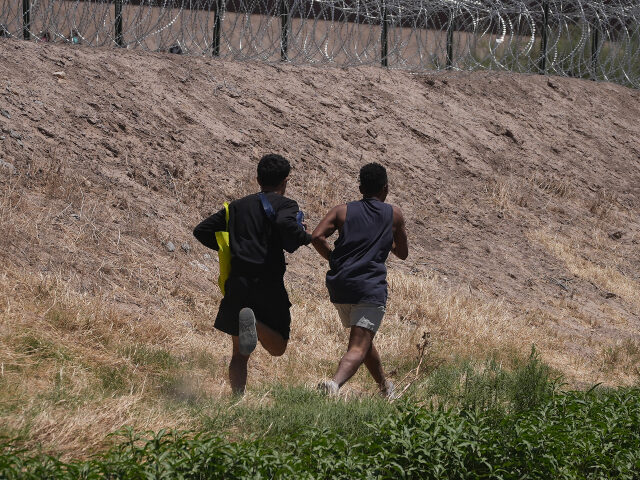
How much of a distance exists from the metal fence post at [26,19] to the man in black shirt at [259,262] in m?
7.20

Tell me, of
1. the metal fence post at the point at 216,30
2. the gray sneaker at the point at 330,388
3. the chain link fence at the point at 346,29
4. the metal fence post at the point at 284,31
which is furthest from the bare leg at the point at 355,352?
the metal fence post at the point at 284,31

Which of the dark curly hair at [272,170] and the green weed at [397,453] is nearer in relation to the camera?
the green weed at [397,453]

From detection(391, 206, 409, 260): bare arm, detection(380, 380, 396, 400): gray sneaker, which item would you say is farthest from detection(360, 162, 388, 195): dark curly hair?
detection(380, 380, 396, 400): gray sneaker

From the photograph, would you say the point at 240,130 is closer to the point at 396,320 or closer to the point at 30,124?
the point at 30,124

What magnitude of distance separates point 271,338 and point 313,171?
253 inches

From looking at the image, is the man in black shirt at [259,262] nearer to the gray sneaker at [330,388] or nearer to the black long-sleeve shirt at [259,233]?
the black long-sleeve shirt at [259,233]

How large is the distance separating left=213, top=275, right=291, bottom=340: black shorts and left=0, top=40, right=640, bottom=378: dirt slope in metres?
2.18

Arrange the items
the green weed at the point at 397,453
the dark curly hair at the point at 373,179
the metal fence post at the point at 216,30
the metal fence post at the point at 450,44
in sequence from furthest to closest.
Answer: the metal fence post at the point at 450,44
the metal fence post at the point at 216,30
the dark curly hair at the point at 373,179
the green weed at the point at 397,453

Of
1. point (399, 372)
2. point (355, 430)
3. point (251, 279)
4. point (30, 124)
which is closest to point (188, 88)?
point (30, 124)

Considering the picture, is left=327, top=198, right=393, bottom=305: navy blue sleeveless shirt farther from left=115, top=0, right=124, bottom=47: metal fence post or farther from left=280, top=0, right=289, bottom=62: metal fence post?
left=280, top=0, right=289, bottom=62: metal fence post

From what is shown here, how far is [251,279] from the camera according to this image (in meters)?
5.73

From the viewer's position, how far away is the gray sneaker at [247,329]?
219 inches

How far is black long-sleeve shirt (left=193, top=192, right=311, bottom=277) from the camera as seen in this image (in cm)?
568

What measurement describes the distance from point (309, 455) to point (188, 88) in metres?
8.37
